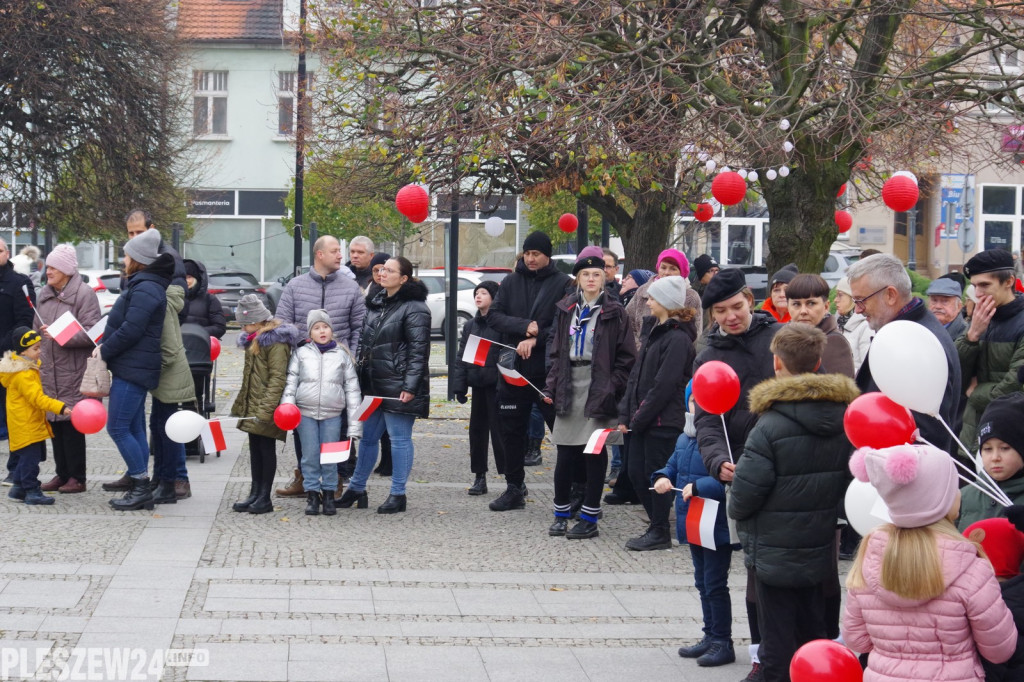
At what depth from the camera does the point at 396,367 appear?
894cm

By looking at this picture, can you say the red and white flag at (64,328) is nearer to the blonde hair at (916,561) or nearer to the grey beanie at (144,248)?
the grey beanie at (144,248)

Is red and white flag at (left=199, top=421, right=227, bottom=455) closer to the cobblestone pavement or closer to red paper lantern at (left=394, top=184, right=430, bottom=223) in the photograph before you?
the cobblestone pavement

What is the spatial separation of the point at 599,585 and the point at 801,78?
519 cm

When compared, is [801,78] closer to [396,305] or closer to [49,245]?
[396,305]

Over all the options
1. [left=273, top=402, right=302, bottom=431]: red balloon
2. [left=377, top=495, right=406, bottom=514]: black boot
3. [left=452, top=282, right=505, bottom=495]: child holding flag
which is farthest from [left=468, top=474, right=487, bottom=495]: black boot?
[left=273, top=402, right=302, bottom=431]: red balloon

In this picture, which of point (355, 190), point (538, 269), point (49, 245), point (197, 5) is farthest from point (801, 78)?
point (197, 5)

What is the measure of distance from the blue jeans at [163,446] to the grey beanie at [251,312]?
0.82 metres

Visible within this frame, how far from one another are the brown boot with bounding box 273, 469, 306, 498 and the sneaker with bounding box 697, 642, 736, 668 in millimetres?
4680

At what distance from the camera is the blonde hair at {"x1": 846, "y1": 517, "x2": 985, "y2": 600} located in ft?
12.3

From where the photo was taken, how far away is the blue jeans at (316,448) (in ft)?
29.1

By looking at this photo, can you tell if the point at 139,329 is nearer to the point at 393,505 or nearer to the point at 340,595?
the point at 393,505

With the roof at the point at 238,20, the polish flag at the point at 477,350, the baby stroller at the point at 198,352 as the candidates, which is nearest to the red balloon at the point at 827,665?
the polish flag at the point at 477,350

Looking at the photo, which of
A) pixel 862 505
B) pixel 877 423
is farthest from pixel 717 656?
pixel 877 423

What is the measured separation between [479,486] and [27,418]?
3425mm
